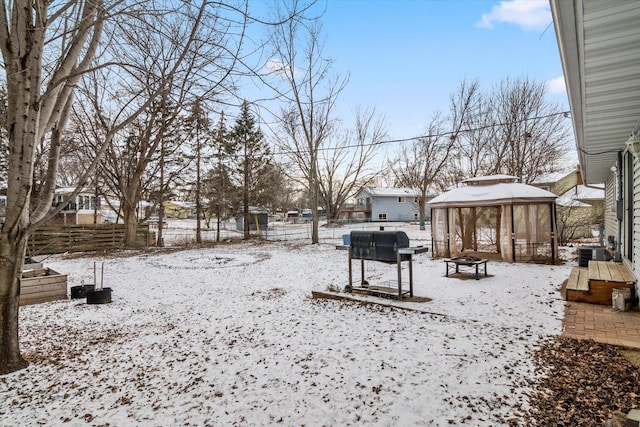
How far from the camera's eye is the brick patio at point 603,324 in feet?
12.2

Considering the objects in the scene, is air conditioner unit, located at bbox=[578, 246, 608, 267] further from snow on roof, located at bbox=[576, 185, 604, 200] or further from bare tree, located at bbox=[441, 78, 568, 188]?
snow on roof, located at bbox=[576, 185, 604, 200]

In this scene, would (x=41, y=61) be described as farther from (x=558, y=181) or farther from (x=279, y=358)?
(x=558, y=181)

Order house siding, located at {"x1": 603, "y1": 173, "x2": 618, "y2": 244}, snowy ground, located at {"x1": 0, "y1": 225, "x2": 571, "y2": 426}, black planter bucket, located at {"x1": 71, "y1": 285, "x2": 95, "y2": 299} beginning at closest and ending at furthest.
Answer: snowy ground, located at {"x1": 0, "y1": 225, "x2": 571, "y2": 426} < black planter bucket, located at {"x1": 71, "y1": 285, "x2": 95, "y2": 299} < house siding, located at {"x1": 603, "y1": 173, "x2": 618, "y2": 244}

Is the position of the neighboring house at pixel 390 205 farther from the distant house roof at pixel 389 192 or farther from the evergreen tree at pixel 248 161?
the evergreen tree at pixel 248 161

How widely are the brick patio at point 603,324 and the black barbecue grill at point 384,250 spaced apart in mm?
2288

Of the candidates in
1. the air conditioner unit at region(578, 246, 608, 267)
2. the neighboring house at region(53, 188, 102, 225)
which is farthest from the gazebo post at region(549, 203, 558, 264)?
the neighboring house at region(53, 188, 102, 225)

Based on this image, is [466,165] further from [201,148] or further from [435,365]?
[435,365]

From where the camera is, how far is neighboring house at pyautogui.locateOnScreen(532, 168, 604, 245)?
615 inches

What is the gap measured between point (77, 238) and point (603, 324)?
17.1 metres

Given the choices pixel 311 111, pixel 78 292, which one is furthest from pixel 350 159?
pixel 78 292

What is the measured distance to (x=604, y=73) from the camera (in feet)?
10.2

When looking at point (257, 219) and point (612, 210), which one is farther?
point (257, 219)

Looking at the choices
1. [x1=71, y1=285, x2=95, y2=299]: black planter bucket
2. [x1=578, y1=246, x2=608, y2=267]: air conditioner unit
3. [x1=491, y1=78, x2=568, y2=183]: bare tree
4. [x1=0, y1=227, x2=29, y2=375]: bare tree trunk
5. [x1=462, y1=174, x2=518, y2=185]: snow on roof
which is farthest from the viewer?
[x1=491, y1=78, x2=568, y2=183]: bare tree

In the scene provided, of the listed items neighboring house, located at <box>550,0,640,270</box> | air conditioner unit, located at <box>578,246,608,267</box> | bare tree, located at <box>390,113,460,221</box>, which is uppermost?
bare tree, located at <box>390,113,460,221</box>
